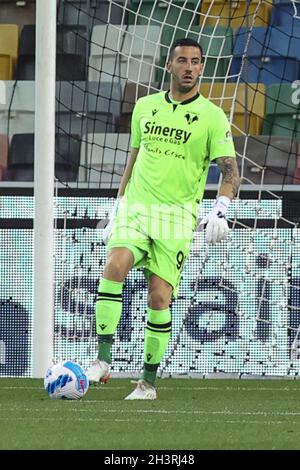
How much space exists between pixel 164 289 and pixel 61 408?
3.51 ft

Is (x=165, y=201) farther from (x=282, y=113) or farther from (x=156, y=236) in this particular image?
(x=282, y=113)

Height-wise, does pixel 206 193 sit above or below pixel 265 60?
below

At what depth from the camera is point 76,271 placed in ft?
28.8

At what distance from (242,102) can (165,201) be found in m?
3.50

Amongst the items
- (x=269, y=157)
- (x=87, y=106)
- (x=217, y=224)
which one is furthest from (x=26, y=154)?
(x=217, y=224)

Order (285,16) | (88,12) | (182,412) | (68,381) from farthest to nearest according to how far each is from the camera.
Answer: (285,16)
(88,12)
(68,381)
(182,412)

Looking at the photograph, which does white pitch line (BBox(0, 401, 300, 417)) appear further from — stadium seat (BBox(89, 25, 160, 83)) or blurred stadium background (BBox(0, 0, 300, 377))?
stadium seat (BBox(89, 25, 160, 83))

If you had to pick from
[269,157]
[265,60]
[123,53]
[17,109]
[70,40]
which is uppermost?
[70,40]

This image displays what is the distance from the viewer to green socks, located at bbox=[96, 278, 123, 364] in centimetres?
657

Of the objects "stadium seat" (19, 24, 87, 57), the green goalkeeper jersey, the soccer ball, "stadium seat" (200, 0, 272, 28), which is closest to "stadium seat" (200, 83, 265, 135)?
"stadium seat" (200, 0, 272, 28)

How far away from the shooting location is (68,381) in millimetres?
6375

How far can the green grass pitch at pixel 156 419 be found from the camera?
4527 millimetres
